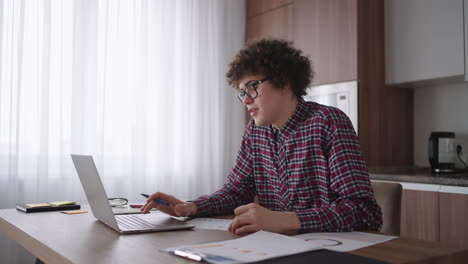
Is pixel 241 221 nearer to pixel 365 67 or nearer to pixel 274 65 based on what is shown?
pixel 274 65

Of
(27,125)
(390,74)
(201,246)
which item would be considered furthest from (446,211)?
(27,125)

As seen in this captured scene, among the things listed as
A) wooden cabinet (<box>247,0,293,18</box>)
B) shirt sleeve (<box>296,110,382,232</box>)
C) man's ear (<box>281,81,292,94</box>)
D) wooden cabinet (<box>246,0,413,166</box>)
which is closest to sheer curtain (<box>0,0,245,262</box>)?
wooden cabinet (<box>247,0,293,18</box>)

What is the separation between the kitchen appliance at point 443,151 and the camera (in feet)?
8.73

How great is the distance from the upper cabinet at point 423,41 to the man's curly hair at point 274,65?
1380 mm

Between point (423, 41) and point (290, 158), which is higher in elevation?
point (423, 41)

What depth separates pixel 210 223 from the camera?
1290 millimetres

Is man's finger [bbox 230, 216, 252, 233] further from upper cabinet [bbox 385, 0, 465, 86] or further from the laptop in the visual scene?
upper cabinet [bbox 385, 0, 465, 86]

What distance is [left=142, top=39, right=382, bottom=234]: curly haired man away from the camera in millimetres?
1246

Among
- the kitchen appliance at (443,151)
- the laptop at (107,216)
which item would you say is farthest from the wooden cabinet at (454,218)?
Answer: the laptop at (107,216)

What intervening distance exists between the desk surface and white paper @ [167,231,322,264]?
57mm

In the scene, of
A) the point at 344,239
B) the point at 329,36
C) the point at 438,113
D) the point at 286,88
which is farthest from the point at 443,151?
the point at 344,239

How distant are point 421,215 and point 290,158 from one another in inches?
49.4

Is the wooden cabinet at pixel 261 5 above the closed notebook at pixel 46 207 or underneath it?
above

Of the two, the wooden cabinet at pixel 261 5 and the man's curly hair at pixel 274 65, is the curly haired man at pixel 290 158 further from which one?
the wooden cabinet at pixel 261 5
